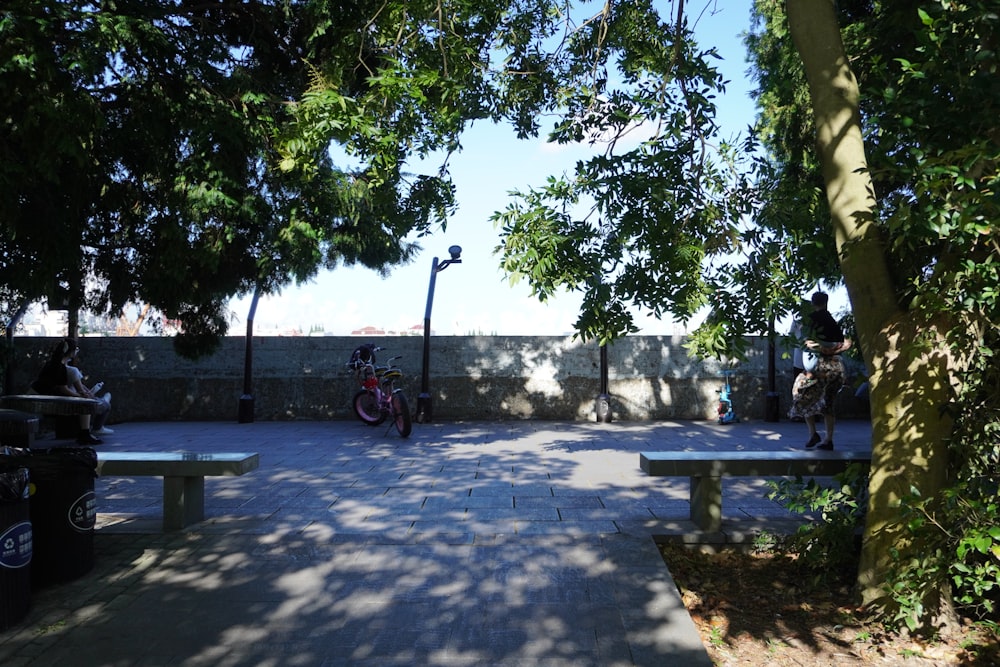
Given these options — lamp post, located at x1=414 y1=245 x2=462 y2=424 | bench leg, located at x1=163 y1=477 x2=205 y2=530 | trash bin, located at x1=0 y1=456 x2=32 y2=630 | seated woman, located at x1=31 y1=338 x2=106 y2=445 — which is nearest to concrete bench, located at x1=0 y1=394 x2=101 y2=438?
bench leg, located at x1=163 y1=477 x2=205 y2=530

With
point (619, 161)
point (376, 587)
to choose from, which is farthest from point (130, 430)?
point (619, 161)

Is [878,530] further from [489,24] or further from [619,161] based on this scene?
[489,24]

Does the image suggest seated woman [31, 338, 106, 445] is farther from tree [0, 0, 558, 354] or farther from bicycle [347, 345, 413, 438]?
bicycle [347, 345, 413, 438]

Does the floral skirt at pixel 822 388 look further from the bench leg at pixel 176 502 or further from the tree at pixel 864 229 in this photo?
the bench leg at pixel 176 502

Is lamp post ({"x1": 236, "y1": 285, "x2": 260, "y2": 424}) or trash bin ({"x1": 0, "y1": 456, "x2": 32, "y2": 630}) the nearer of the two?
trash bin ({"x1": 0, "y1": 456, "x2": 32, "y2": 630})

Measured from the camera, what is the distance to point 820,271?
4422mm

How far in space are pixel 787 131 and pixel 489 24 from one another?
17.9ft

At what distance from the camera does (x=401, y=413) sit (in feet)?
35.5

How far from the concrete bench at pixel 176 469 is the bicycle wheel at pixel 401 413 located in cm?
531

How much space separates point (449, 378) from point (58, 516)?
31.2 feet

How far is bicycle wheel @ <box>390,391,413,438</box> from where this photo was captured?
10.8 metres

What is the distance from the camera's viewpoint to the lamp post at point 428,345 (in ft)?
43.0

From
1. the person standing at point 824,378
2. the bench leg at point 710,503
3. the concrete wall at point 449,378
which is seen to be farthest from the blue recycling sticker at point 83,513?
the concrete wall at point 449,378

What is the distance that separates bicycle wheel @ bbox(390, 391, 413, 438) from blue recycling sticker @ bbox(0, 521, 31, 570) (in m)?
6.94
